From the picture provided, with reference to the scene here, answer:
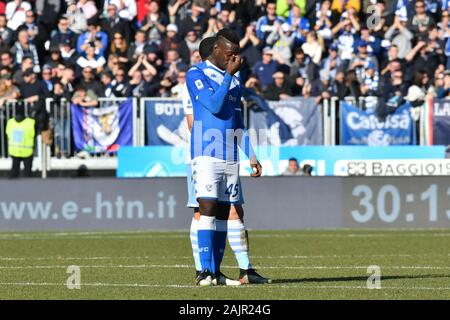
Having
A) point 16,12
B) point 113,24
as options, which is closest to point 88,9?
point 113,24

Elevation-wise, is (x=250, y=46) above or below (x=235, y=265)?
above

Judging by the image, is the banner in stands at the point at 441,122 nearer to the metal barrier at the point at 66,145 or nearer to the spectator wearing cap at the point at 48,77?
the metal barrier at the point at 66,145

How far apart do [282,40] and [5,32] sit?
19.9 ft

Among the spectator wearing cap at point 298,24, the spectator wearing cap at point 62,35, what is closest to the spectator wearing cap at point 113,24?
the spectator wearing cap at point 62,35

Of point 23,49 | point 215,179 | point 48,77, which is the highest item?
point 23,49

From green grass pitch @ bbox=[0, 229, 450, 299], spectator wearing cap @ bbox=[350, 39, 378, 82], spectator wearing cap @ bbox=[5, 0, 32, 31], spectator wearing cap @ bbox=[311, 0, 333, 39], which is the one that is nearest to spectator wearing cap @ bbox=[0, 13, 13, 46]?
spectator wearing cap @ bbox=[5, 0, 32, 31]

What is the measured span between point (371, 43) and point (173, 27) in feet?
14.1

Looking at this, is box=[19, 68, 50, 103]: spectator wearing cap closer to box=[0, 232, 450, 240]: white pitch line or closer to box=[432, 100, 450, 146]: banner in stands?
box=[0, 232, 450, 240]: white pitch line

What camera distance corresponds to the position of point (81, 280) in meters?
13.4

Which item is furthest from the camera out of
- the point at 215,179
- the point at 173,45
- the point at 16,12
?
the point at 16,12

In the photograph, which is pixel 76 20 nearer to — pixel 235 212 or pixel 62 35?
pixel 62 35

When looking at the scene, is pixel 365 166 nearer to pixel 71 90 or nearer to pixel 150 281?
pixel 71 90

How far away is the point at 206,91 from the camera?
493 inches
